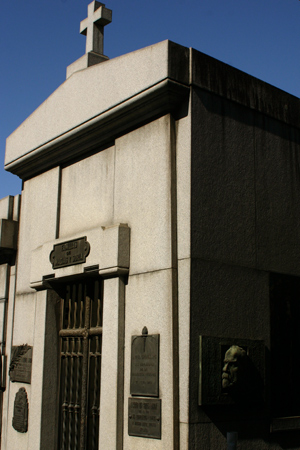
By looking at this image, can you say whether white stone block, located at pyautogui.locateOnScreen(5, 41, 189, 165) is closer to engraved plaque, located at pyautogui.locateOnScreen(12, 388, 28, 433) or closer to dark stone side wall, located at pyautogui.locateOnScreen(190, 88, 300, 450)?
dark stone side wall, located at pyautogui.locateOnScreen(190, 88, 300, 450)

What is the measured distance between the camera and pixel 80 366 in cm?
814

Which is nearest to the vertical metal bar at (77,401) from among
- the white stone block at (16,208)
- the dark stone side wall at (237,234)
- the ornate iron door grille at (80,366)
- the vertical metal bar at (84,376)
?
the ornate iron door grille at (80,366)

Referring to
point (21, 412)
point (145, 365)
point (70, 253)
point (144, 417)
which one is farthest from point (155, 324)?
point (21, 412)

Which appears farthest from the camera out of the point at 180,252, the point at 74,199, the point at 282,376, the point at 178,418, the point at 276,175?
the point at 74,199

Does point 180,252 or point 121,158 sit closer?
point 180,252

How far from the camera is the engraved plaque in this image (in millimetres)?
8633

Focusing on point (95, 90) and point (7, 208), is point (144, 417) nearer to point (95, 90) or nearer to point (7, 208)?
point (95, 90)

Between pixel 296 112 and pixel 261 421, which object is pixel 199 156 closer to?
pixel 296 112

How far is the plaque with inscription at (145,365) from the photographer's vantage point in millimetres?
6484

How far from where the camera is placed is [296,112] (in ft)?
27.0

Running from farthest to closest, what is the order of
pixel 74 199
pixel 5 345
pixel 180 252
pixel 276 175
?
pixel 5 345, pixel 74 199, pixel 276 175, pixel 180 252

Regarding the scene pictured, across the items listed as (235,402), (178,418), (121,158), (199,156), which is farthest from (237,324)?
(121,158)

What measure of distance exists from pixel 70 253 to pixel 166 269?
2.12 meters

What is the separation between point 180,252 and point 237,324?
1.12 meters
